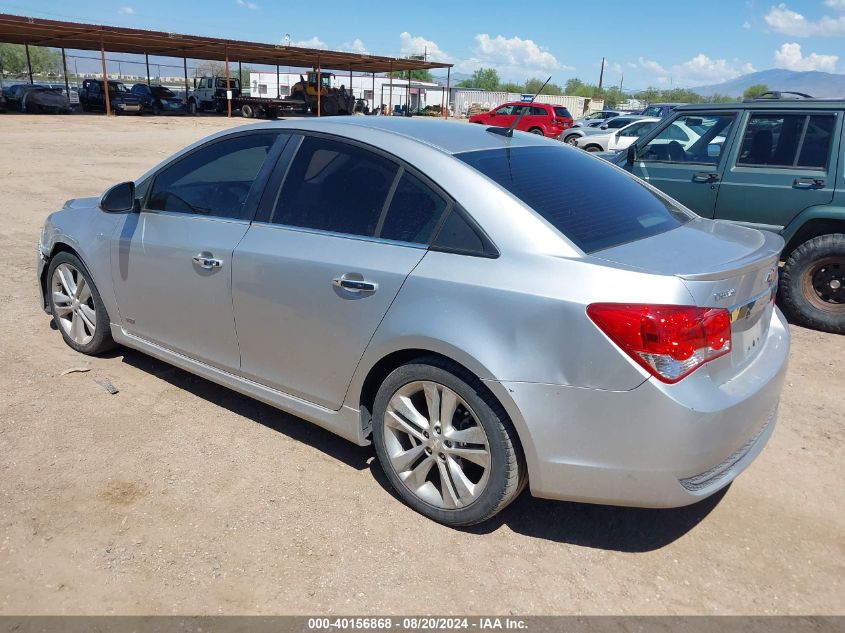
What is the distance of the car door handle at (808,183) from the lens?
5590 millimetres

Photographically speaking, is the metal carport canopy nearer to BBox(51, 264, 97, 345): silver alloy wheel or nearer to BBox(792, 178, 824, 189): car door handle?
BBox(51, 264, 97, 345): silver alloy wheel

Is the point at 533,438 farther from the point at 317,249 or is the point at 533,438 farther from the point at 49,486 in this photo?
the point at 49,486

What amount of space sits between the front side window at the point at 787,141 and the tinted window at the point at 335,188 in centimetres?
431

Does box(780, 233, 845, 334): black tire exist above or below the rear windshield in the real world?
below

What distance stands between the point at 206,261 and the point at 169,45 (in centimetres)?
3720

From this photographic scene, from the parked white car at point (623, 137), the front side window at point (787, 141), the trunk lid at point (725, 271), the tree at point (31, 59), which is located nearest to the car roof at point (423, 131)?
the trunk lid at point (725, 271)

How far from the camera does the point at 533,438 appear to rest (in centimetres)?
256

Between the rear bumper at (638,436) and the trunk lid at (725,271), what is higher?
the trunk lid at (725,271)

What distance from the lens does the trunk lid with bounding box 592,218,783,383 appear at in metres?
2.44

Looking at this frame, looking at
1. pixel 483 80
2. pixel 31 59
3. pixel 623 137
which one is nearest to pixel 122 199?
pixel 623 137

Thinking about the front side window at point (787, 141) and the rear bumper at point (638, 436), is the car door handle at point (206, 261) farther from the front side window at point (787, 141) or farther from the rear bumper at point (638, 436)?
the front side window at point (787, 141)

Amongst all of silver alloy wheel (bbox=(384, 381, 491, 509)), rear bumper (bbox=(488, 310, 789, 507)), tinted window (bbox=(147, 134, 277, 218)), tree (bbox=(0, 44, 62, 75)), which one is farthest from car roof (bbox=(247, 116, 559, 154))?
tree (bbox=(0, 44, 62, 75))

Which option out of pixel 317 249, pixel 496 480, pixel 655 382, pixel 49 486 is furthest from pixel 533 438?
pixel 49 486

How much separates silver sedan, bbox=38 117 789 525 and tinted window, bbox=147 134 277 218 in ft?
0.04
